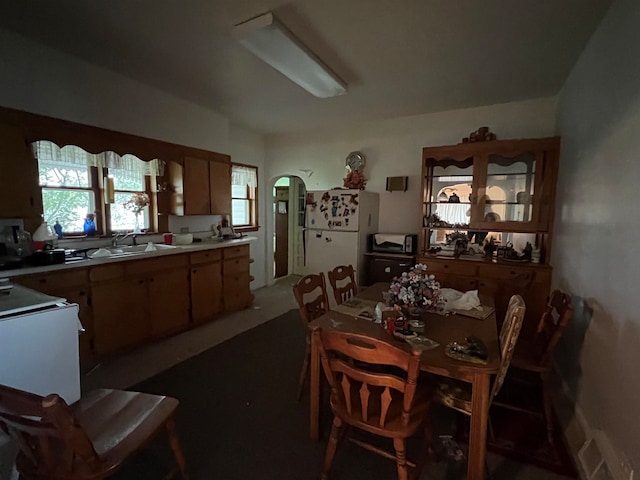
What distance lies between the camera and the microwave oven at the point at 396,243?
4008 mm

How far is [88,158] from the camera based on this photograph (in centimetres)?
313

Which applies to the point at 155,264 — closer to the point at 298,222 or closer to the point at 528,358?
the point at 528,358

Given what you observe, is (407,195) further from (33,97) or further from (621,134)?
(33,97)

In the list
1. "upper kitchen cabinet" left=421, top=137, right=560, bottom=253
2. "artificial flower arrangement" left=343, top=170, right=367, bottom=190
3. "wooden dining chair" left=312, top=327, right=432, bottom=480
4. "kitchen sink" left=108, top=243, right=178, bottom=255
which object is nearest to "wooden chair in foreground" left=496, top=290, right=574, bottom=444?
"wooden dining chair" left=312, top=327, right=432, bottom=480

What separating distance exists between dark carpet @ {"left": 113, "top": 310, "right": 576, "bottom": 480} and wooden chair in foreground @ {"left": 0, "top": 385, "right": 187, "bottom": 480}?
0.30 metres

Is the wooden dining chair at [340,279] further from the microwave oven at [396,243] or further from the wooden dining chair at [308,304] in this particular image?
the microwave oven at [396,243]

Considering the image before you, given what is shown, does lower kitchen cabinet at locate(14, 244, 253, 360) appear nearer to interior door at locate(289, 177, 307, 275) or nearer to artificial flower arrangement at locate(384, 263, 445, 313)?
interior door at locate(289, 177, 307, 275)

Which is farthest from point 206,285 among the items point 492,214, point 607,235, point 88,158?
point 607,235

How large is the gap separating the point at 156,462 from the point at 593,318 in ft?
9.10

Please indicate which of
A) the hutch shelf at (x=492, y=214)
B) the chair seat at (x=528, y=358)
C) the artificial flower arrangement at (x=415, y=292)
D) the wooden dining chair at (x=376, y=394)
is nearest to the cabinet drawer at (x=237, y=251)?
the hutch shelf at (x=492, y=214)

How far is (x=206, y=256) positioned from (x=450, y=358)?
9.82ft

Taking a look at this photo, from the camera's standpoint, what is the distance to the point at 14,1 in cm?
205

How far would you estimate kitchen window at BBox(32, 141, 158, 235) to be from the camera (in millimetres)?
2893

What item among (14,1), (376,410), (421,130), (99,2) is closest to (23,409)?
(376,410)
